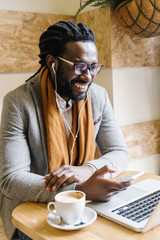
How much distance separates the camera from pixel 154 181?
4.28 ft

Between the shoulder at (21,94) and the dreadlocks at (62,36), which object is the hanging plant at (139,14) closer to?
the dreadlocks at (62,36)

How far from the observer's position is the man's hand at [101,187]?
1099mm

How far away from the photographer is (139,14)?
6.51ft

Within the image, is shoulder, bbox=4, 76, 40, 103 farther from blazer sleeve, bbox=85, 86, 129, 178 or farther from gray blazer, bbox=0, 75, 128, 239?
blazer sleeve, bbox=85, 86, 129, 178

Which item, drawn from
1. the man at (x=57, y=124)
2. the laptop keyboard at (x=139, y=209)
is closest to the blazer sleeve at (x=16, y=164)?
the man at (x=57, y=124)

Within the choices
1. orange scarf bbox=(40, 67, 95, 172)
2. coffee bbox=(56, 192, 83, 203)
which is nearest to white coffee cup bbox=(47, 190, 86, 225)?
coffee bbox=(56, 192, 83, 203)

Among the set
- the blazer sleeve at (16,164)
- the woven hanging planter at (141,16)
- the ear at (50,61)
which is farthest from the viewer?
the woven hanging planter at (141,16)

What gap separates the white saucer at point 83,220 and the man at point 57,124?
21 cm

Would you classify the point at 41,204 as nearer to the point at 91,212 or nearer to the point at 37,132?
the point at 91,212

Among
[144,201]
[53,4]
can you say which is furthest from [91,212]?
[53,4]

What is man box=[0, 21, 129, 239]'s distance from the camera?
4.40ft

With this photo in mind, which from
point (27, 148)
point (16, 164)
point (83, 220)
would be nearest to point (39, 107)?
point (27, 148)

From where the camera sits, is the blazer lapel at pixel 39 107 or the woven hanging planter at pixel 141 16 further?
the woven hanging planter at pixel 141 16

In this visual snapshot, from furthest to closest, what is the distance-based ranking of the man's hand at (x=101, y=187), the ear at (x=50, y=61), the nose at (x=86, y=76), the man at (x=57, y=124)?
the ear at (x=50, y=61), the nose at (x=86, y=76), the man at (x=57, y=124), the man's hand at (x=101, y=187)
